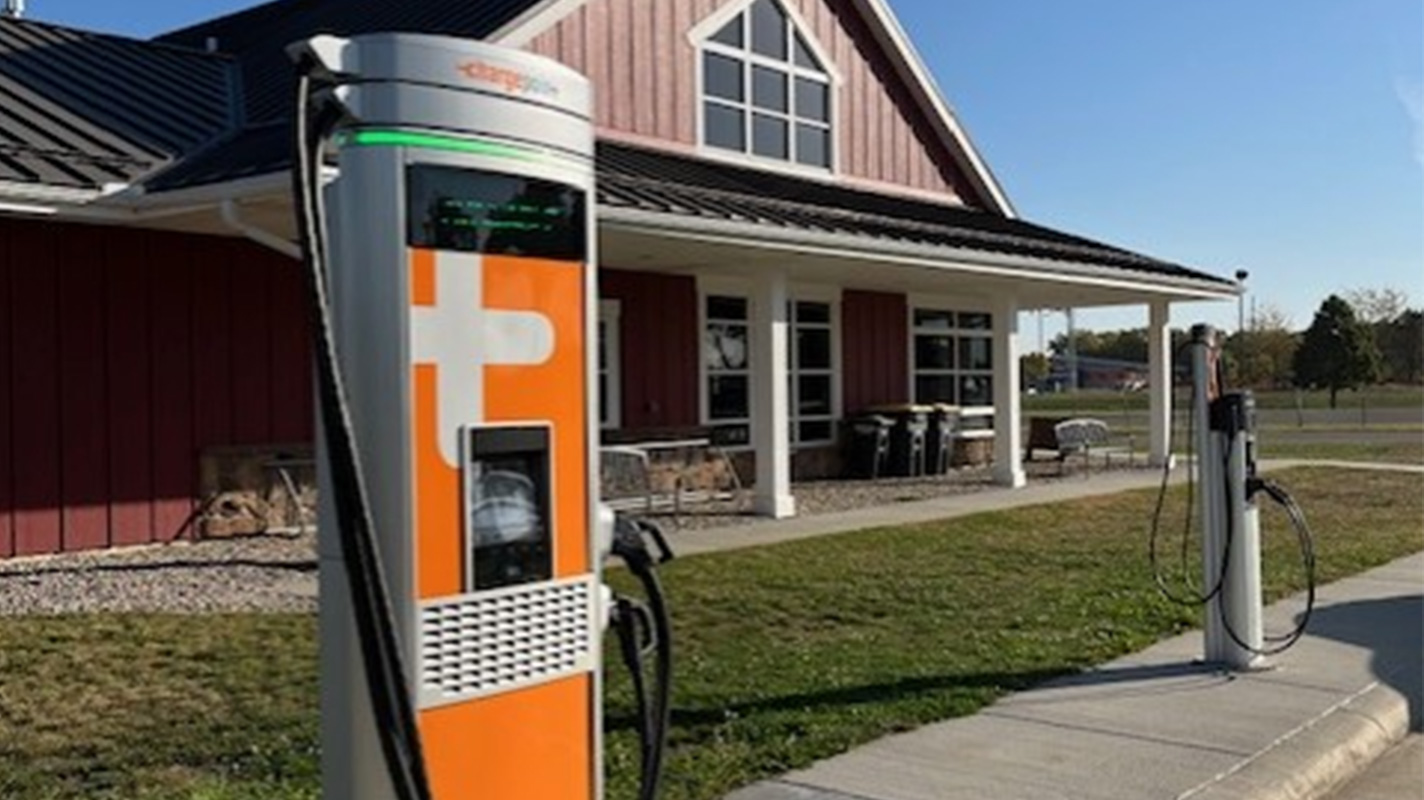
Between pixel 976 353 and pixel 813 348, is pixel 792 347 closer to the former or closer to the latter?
pixel 813 348

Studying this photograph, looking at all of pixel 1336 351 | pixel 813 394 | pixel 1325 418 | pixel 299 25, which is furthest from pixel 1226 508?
pixel 1336 351

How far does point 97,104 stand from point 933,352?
1256 centimetres

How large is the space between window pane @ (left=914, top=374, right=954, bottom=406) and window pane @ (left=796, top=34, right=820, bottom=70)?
192 inches

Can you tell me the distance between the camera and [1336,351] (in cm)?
5684

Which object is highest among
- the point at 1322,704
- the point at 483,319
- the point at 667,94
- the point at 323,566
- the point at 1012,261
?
the point at 667,94

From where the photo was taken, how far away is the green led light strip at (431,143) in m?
2.98

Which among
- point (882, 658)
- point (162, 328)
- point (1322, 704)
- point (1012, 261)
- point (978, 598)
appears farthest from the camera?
point (1012, 261)

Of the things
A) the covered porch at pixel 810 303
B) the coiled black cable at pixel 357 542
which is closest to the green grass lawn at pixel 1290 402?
the covered porch at pixel 810 303

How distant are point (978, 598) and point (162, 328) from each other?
7.13m

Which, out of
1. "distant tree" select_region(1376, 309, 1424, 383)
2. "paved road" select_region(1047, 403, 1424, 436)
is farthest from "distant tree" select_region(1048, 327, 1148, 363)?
"paved road" select_region(1047, 403, 1424, 436)

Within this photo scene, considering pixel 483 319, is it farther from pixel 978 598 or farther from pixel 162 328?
pixel 162 328

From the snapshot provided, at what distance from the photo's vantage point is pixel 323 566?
3057 millimetres

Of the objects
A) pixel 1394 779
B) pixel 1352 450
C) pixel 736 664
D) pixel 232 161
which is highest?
pixel 232 161

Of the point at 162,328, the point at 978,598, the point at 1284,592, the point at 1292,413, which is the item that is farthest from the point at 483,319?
the point at 1292,413
